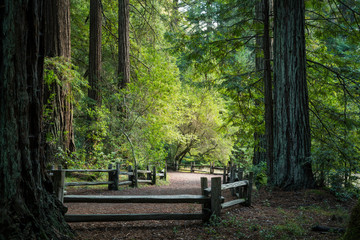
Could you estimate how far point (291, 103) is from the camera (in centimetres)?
766

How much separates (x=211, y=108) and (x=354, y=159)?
18.6m

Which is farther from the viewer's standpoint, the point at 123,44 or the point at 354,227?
the point at 123,44

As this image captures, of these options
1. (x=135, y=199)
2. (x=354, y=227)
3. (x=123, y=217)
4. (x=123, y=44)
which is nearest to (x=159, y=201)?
(x=135, y=199)

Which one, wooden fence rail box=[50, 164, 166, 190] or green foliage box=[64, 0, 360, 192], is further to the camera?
wooden fence rail box=[50, 164, 166, 190]

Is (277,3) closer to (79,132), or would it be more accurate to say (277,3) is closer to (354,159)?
(354,159)

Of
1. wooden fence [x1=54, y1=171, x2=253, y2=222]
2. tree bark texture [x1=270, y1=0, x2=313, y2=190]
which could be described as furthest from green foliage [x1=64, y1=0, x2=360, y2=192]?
wooden fence [x1=54, y1=171, x2=253, y2=222]

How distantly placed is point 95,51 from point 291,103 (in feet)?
29.9

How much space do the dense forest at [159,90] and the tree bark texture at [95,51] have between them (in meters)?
0.05

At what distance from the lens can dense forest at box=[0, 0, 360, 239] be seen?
301 cm

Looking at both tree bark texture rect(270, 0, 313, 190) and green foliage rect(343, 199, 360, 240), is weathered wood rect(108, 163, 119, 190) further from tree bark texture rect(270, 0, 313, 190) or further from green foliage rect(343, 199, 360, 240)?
green foliage rect(343, 199, 360, 240)

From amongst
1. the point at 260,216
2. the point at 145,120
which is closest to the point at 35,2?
the point at 260,216

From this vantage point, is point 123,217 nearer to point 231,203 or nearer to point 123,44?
point 231,203

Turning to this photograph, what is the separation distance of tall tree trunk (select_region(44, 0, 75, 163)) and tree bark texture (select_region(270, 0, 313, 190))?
7.15 metres

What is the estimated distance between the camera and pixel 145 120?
13.2m
